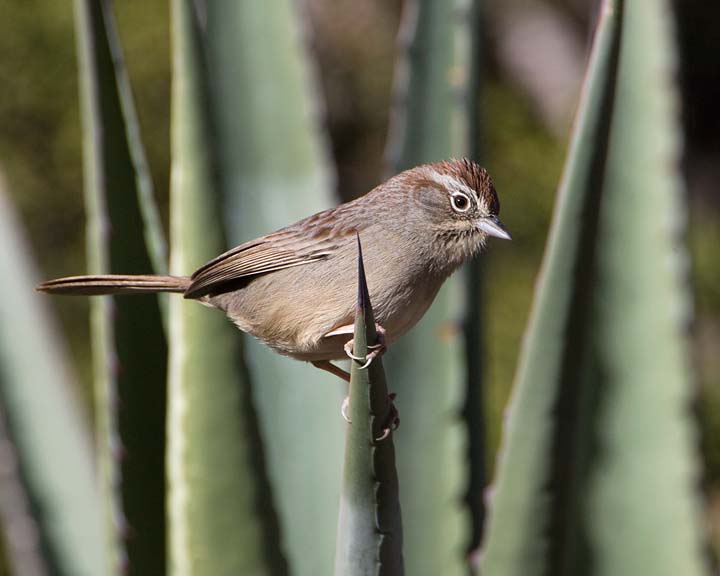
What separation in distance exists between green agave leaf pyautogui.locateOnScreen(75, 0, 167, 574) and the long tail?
0.32 feet

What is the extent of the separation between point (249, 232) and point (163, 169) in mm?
4433

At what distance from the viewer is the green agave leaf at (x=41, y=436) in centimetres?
289

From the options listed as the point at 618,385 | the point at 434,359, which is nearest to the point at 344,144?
the point at 434,359

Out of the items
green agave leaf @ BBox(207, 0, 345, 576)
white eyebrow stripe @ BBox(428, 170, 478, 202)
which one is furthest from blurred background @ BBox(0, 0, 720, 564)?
white eyebrow stripe @ BBox(428, 170, 478, 202)

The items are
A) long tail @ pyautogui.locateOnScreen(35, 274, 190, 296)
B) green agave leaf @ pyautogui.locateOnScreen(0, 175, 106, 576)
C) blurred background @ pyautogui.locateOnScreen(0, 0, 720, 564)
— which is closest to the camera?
long tail @ pyautogui.locateOnScreen(35, 274, 190, 296)

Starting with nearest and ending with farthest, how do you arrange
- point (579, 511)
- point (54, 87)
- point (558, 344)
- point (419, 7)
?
point (558, 344)
point (579, 511)
point (419, 7)
point (54, 87)

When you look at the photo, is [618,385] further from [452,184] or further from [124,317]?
[124,317]

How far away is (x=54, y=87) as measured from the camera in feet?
21.6

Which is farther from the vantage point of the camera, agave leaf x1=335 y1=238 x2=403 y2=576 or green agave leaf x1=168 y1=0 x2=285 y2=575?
green agave leaf x1=168 y1=0 x2=285 y2=575

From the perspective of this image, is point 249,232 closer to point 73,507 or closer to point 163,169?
point 73,507

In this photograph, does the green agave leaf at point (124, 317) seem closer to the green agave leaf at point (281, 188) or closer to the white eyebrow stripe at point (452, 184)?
the green agave leaf at point (281, 188)

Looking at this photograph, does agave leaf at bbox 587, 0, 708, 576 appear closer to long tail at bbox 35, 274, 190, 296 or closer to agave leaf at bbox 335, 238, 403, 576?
agave leaf at bbox 335, 238, 403, 576

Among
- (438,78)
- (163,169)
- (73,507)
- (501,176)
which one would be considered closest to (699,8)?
(501,176)

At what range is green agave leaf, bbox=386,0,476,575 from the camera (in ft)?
7.91
